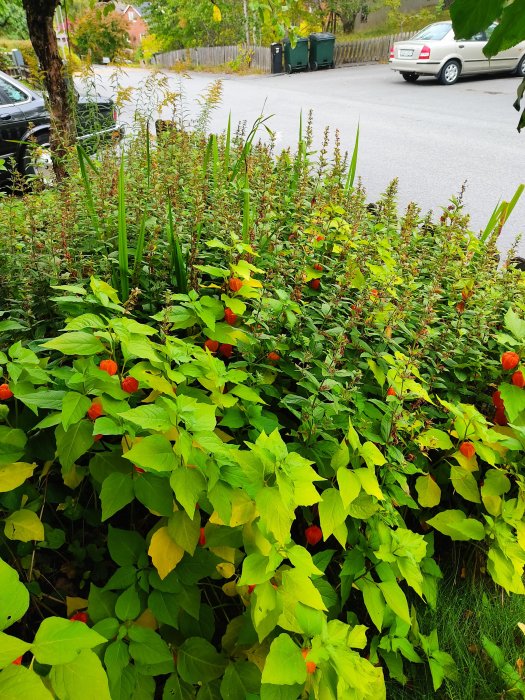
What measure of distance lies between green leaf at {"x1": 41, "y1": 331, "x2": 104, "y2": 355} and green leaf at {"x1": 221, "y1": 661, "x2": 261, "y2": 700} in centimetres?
84

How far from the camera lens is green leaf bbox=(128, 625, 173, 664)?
1.16 m

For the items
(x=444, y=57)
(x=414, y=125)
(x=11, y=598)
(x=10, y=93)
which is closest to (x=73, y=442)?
(x=11, y=598)

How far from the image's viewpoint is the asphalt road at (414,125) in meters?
6.64

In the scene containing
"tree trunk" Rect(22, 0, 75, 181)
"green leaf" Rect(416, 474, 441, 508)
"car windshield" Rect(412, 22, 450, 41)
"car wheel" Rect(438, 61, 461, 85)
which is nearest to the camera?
"green leaf" Rect(416, 474, 441, 508)

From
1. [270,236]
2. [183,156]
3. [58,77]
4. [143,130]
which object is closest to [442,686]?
[270,236]

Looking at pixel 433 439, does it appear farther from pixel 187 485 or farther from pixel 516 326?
pixel 187 485

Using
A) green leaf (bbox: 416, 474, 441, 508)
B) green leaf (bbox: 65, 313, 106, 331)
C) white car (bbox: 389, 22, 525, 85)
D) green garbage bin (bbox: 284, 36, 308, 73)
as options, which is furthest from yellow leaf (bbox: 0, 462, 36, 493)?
green garbage bin (bbox: 284, 36, 308, 73)

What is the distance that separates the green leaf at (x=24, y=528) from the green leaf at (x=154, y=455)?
15.1 inches

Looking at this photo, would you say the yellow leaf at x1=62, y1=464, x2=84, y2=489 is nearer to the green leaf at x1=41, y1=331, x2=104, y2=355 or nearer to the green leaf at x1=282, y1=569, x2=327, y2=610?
the green leaf at x1=41, y1=331, x2=104, y2=355

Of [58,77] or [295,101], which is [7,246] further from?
[295,101]

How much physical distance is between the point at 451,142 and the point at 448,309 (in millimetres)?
8260

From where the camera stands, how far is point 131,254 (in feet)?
6.96

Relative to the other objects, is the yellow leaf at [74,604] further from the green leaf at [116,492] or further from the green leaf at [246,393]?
the green leaf at [246,393]

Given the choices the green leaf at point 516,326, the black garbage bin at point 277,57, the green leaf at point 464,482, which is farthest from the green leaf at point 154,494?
the black garbage bin at point 277,57
